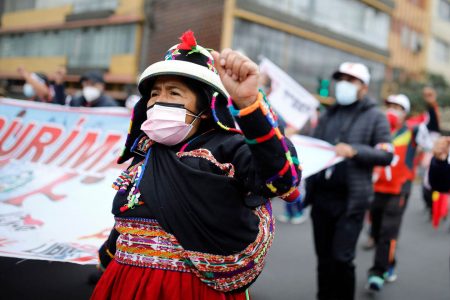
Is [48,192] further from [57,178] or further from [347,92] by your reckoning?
[347,92]

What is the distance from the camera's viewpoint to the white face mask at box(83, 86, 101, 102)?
18.9 ft

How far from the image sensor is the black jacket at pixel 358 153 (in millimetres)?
3551

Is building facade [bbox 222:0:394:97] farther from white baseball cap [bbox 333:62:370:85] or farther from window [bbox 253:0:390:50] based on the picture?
white baseball cap [bbox 333:62:370:85]

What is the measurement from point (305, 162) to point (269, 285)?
1.39 metres

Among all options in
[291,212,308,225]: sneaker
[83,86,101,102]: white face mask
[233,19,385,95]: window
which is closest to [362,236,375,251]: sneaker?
[291,212,308,225]: sneaker

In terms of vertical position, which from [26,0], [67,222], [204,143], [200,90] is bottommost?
[67,222]

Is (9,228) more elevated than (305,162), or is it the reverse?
(305,162)

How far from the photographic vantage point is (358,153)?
3488 millimetres

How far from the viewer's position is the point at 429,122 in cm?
459

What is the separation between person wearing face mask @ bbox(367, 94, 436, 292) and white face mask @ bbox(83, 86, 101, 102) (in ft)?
11.5

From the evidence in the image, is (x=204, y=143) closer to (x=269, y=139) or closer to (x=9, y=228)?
(x=269, y=139)

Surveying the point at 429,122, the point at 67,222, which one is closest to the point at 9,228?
the point at 67,222

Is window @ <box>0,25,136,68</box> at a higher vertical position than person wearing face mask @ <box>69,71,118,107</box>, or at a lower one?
higher

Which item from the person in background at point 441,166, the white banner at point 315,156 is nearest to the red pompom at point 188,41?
the person in background at point 441,166
